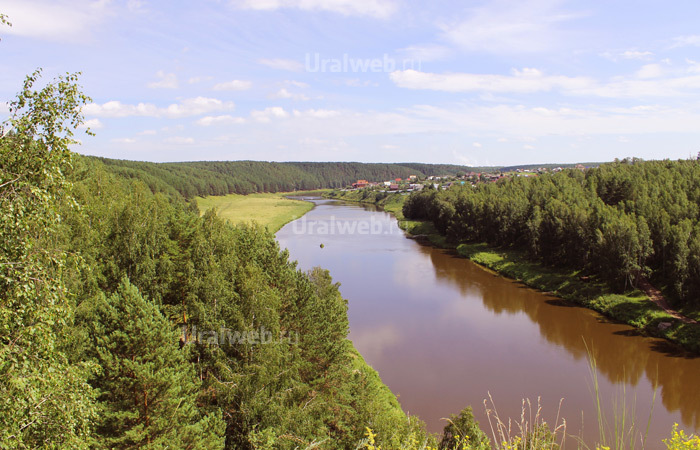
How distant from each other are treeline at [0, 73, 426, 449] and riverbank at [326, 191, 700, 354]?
54.1 ft

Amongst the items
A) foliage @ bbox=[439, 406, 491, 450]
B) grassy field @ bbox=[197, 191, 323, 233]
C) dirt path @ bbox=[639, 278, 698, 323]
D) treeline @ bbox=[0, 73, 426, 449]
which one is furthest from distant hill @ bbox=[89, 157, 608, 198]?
foliage @ bbox=[439, 406, 491, 450]

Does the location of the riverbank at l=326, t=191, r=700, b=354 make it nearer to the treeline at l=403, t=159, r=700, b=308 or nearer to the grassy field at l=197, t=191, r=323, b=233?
the treeline at l=403, t=159, r=700, b=308

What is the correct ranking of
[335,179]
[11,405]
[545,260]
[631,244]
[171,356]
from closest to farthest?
[11,405] < [171,356] < [631,244] < [545,260] < [335,179]

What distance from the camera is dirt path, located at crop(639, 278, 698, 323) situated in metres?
24.0

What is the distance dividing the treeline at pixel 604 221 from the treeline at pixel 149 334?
769 inches

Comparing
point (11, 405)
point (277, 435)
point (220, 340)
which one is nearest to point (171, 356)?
point (220, 340)

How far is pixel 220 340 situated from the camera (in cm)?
1218

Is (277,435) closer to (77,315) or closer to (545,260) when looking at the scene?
(77,315)

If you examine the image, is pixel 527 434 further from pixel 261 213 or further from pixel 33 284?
pixel 261 213

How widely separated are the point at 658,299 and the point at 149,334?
28874 millimetres

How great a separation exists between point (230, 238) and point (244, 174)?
136 m

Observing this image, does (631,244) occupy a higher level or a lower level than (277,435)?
higher

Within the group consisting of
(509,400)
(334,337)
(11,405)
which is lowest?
(509,400)

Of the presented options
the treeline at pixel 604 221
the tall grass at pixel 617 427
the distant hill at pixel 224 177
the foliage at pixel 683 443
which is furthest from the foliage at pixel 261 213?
the foliage at pixel 683 443
